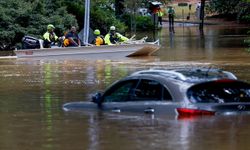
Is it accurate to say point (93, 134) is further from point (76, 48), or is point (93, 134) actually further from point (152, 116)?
point (76, 48)

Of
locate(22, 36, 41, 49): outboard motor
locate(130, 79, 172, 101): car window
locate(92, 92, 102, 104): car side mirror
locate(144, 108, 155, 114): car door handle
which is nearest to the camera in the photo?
locate(130, 79, 172, 101): car window

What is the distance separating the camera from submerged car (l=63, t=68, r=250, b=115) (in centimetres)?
1086

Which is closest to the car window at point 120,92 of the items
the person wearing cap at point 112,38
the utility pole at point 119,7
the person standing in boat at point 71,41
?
the person standing in boat at point 71,41

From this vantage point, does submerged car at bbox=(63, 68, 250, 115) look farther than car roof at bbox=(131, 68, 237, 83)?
No

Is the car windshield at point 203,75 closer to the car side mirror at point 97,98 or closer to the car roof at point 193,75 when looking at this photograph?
the car roof at point 193,75

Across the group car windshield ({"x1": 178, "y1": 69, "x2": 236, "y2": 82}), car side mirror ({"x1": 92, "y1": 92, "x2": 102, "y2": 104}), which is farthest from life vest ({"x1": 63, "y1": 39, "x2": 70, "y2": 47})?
car windshield ({"x1": 178, "y1": 69, "x2": 236, "y2": 82})

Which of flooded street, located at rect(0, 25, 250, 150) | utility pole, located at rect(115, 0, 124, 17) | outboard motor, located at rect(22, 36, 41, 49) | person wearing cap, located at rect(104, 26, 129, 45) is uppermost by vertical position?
utility pole, located at rect(115, 0, 124, 17)

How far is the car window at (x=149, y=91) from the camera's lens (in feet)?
36.7

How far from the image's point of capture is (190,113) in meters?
10.8

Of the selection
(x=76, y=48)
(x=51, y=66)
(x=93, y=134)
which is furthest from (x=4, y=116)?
(x=76, y=48)

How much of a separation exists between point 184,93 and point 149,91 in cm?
83

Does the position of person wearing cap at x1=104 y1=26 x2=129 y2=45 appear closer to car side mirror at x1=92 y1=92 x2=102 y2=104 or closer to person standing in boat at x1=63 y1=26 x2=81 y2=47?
person standing in boat at x1=63 y1=26 x2=81 y2=47

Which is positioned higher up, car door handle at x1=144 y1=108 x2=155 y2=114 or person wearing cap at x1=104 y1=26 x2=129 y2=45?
person wearing cap at x1=104 y1=26 x2=129 y2=45

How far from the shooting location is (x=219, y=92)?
1107 centimetres
